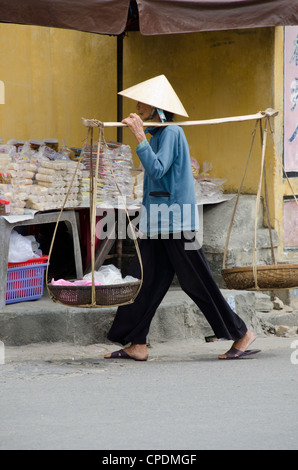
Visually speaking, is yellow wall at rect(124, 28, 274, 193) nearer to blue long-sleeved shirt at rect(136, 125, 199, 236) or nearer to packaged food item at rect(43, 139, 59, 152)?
packaged food item at rect(43, 139, 59, 152)

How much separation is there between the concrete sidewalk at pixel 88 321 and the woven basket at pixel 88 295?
2.80 ft

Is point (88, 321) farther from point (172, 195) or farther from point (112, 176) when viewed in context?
point (112, 176)

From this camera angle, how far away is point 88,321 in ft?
19.5

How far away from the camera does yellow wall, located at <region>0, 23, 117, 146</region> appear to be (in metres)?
8.34

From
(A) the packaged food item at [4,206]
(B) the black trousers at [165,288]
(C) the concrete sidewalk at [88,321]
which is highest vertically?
(A) the packaged food item at [4,206]

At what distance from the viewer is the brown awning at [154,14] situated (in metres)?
5.85

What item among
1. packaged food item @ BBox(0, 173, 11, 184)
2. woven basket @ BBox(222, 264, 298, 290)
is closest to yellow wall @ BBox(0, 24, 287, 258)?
woven basket @ BBox(222, 264, 298, 290)

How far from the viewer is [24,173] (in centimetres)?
635

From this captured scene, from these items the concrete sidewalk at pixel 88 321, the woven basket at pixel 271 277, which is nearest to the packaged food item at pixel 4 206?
the concrete sidewalk at pixel 88 321

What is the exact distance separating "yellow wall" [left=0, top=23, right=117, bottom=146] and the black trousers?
3271 mm

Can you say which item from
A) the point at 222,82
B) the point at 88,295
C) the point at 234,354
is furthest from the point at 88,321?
the point at 222,82

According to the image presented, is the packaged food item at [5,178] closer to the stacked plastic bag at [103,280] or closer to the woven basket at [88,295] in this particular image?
the stacked plastic bag at [103,280]

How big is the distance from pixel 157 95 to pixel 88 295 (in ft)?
4.49
